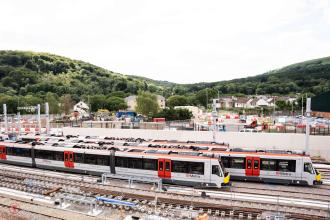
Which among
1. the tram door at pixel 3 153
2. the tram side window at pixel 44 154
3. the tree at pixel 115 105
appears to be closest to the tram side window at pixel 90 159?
the tram side window at pixel 44 154

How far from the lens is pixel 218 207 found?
14.2 meters

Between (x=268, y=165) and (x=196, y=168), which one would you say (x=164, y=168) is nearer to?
(x=196, y=168)

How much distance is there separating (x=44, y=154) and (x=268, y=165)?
719 inches

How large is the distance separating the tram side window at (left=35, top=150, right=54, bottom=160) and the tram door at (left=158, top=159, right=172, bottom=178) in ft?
33.9

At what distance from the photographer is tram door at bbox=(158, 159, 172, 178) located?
17.7 metres

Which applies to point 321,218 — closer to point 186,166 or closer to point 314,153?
point 186,166

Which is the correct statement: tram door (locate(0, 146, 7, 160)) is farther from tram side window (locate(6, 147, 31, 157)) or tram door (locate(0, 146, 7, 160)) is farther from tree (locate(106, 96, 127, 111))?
tree (locate(106, 96, 127, 111))

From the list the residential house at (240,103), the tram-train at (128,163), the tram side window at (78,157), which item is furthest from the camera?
the residential house at (240,103)

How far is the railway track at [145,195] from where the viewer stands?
45.6 ft

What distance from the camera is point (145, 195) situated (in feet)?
54.2

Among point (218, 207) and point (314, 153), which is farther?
point (314, 153)

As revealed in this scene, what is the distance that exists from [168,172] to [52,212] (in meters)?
7.37

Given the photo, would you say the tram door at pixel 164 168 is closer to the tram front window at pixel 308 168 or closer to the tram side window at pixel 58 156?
the tram front window at pixel 308 168

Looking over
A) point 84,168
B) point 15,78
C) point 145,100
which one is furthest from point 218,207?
point 15,78
